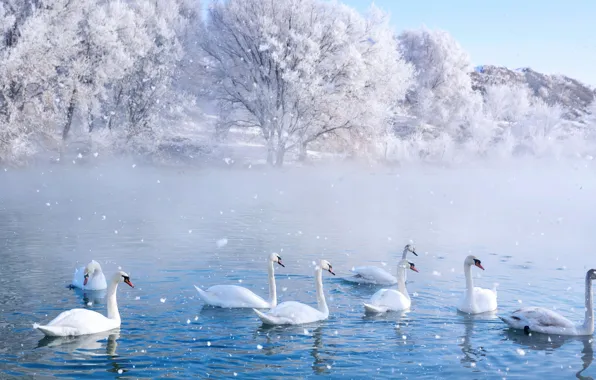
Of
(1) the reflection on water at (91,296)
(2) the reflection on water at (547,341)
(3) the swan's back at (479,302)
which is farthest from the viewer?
(1) the reflection on water at (91,296)

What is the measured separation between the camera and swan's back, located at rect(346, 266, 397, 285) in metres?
13.9

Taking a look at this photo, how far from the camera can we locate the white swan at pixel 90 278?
40.7 feet

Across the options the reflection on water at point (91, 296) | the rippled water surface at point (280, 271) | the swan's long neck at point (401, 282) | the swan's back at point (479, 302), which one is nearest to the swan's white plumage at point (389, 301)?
the rippled water surface at point (280, 271)

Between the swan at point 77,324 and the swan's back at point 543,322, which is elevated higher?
the swan's back at point 543,322

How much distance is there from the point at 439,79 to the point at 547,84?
173ft

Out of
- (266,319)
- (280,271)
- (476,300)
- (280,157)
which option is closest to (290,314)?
(266,319)

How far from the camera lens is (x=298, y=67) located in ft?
134

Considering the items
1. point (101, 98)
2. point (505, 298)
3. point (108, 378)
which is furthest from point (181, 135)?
point (108, 378)

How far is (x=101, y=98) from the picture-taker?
145ft

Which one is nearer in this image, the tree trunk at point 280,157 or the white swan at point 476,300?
the white swan at point 476,300

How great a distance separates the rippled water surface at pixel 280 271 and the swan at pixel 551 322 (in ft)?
0.65

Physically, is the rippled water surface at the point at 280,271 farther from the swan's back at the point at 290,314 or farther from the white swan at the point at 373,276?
the white swan at the point at 373,276

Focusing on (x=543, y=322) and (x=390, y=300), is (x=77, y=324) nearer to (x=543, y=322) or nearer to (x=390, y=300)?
(x=390, y=300)

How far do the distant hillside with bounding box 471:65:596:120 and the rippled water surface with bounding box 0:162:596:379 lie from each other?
72.1 m
